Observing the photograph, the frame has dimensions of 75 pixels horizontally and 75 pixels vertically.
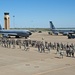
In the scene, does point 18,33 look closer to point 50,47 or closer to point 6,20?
point 6,20

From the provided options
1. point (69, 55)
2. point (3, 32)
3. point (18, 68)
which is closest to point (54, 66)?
point (18, 68)

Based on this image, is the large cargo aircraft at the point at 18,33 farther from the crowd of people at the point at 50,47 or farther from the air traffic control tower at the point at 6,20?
the air traffic control tower at the point at 6,20

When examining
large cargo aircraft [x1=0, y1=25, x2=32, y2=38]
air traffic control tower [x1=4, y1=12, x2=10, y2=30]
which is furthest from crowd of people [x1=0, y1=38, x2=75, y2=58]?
air traffic control tower [x1=4, y1=12, x2=10, y2=30]

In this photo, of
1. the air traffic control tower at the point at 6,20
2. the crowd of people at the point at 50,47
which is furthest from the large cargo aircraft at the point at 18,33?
the air traffic control tower at the point at 6,20

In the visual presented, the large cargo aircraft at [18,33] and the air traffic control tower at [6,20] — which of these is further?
the air traffic control tower at [6,20]

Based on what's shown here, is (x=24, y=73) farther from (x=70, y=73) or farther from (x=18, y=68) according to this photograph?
(x=70, y=73)

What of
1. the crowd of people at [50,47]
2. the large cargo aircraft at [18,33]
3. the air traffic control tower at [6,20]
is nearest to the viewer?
the crowd of people at [50,47]

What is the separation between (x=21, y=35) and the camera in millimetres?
94688

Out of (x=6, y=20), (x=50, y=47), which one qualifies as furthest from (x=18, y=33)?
(x=50, y=47)

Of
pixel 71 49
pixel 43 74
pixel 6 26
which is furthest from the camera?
pixel 6 26

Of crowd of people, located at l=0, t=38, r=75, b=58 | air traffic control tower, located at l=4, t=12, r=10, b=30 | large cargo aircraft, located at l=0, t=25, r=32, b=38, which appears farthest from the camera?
air traffic control tower, located at l=4, t=12, r=10, b=30

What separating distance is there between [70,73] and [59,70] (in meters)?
1.82

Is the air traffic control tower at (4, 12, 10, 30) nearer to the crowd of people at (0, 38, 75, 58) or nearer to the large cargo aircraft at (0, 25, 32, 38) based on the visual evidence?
the large cargo aircraft at (0, 25, 32, 38)

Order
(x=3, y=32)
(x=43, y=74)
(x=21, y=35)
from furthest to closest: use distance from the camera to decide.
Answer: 1. (x=3, y=32)
2. (x=21, y=35)
3. (x=43, y=74)
